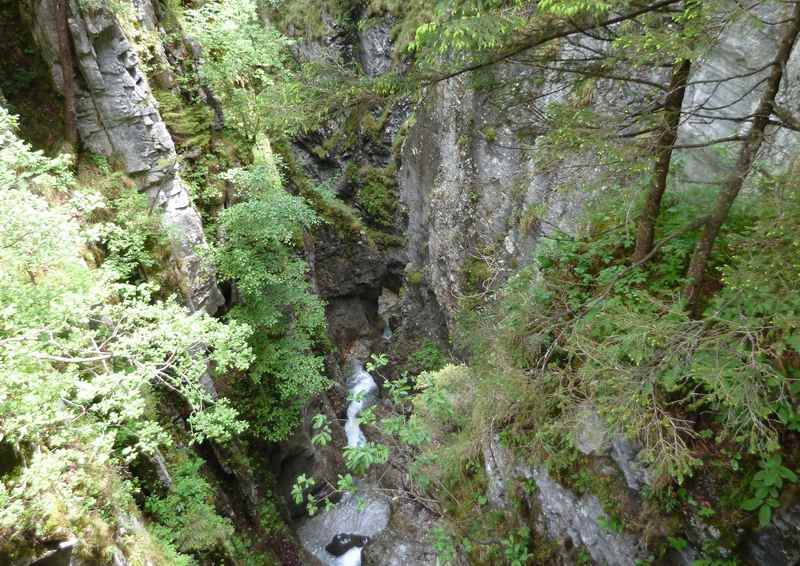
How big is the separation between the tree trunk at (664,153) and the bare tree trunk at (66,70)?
1155 cm

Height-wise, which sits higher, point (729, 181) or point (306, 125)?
point (306, 125)

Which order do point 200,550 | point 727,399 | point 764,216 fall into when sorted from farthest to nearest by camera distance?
point 200,550, point 764,216, point 727,399

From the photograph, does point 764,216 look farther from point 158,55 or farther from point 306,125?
point 158,55

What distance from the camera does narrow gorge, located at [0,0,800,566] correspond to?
3.80 m

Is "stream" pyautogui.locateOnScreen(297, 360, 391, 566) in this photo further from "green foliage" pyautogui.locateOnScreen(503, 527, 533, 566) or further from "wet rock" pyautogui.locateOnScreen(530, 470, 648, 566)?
"wet rock" pyautogui.locateOnScreen(530, 470, 648, 566)

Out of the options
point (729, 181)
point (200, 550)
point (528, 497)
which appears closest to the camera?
point (729, 181)

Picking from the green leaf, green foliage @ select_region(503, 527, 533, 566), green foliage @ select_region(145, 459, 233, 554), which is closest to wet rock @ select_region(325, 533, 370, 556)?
green foliage @ select_region(145, 459, 233, 554)

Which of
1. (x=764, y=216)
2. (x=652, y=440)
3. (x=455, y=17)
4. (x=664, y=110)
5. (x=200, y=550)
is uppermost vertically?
(x=455, y=17)

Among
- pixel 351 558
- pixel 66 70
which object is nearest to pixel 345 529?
pixel 351 558

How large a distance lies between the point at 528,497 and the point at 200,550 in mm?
6421

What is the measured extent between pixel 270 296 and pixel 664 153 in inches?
406

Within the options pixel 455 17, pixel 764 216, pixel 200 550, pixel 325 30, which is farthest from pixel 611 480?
pixel 325 30

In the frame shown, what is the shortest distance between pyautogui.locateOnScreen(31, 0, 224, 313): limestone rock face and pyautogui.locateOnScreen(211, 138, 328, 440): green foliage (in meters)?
0.85

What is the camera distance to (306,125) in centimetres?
496
